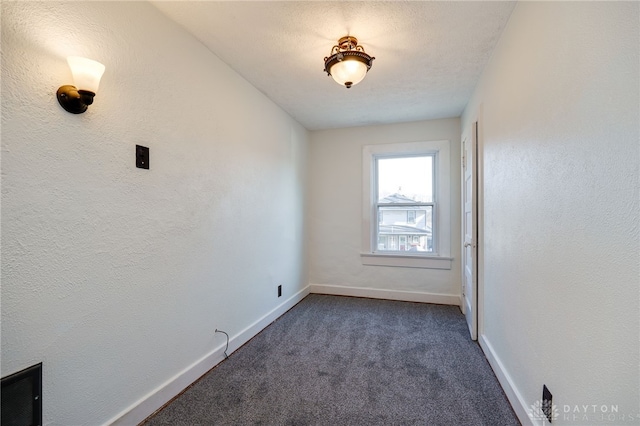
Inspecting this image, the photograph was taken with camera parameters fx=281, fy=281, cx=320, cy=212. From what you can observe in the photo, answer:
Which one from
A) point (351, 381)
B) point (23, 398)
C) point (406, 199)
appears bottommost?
point (351, 381)

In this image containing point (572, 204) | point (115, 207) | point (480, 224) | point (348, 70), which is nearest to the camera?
point (572, 204)

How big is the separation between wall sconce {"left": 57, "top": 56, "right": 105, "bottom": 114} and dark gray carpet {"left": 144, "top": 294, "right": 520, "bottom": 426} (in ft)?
5.72

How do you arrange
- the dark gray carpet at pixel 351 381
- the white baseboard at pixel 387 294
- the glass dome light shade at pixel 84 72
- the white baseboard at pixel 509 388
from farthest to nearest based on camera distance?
the white baseboard at pixel 387 294
the dark gray carpet at pixel 351 381
the white baseboard at pixel 509 388
the glass dome light shade at pixel 84 72

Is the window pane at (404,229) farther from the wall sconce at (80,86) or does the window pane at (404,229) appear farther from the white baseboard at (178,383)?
the wall sconce at (80,86)

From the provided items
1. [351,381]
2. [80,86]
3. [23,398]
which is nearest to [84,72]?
[80,86]

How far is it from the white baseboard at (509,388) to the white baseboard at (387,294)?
51.1 inches

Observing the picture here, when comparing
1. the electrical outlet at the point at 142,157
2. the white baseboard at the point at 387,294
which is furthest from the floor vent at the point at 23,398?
the white baseboard at the point at 387,294

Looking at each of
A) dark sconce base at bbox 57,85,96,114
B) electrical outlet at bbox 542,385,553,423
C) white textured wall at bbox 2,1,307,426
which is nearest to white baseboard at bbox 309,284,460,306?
white textured wall at bbox 2,1,307,426

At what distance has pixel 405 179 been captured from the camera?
3.99 m

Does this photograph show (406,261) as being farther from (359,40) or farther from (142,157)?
(142,157)

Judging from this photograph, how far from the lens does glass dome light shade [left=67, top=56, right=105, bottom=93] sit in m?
1.21

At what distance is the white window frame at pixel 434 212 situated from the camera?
3.72 m

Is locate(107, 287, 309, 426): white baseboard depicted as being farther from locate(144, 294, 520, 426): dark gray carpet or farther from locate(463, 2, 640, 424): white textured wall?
locate(463, 2, 640, 424): white textured wall

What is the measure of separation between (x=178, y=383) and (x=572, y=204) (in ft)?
7.84
